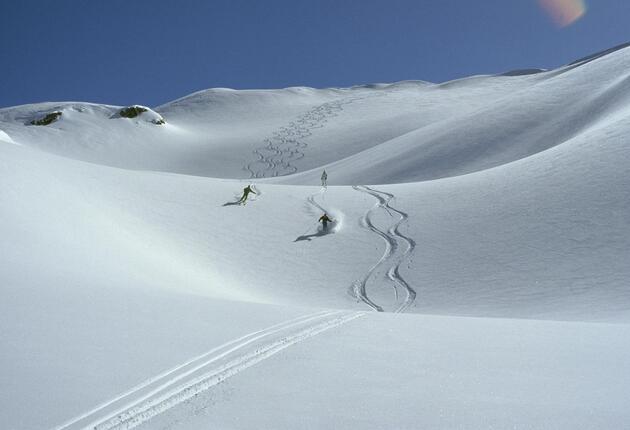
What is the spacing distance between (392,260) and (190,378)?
1170cm

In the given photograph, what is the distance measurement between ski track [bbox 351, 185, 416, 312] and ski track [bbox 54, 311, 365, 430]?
6.44 metres

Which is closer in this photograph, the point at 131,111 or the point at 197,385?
the point at 197,385

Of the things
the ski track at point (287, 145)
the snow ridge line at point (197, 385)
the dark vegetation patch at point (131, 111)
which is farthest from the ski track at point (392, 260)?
the dark vegetation patch at point (131, 111)

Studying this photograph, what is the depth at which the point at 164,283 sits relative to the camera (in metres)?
10.5

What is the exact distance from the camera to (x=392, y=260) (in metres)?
15.8

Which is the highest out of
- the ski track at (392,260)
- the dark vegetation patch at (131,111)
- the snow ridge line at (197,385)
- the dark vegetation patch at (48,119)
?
the dark vegetation patch at (131,111)

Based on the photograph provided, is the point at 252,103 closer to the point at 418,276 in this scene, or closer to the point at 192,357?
the point at 418,276

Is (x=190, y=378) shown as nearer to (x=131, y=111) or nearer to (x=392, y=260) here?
(x=392, y=260)

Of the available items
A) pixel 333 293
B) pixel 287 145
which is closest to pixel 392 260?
pixel 333 293

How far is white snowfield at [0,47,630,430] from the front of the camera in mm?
4176

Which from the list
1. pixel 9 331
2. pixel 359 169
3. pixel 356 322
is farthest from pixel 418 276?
pixel 359 169

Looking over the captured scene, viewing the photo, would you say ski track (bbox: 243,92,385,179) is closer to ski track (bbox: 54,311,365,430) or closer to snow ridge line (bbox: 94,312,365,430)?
ski track (bbox: 54,311,365,430)

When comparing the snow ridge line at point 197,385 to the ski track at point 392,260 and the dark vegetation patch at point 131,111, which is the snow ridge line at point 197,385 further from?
the dark vegetation patch at point 131,111

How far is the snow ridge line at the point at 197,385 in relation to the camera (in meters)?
3.77
